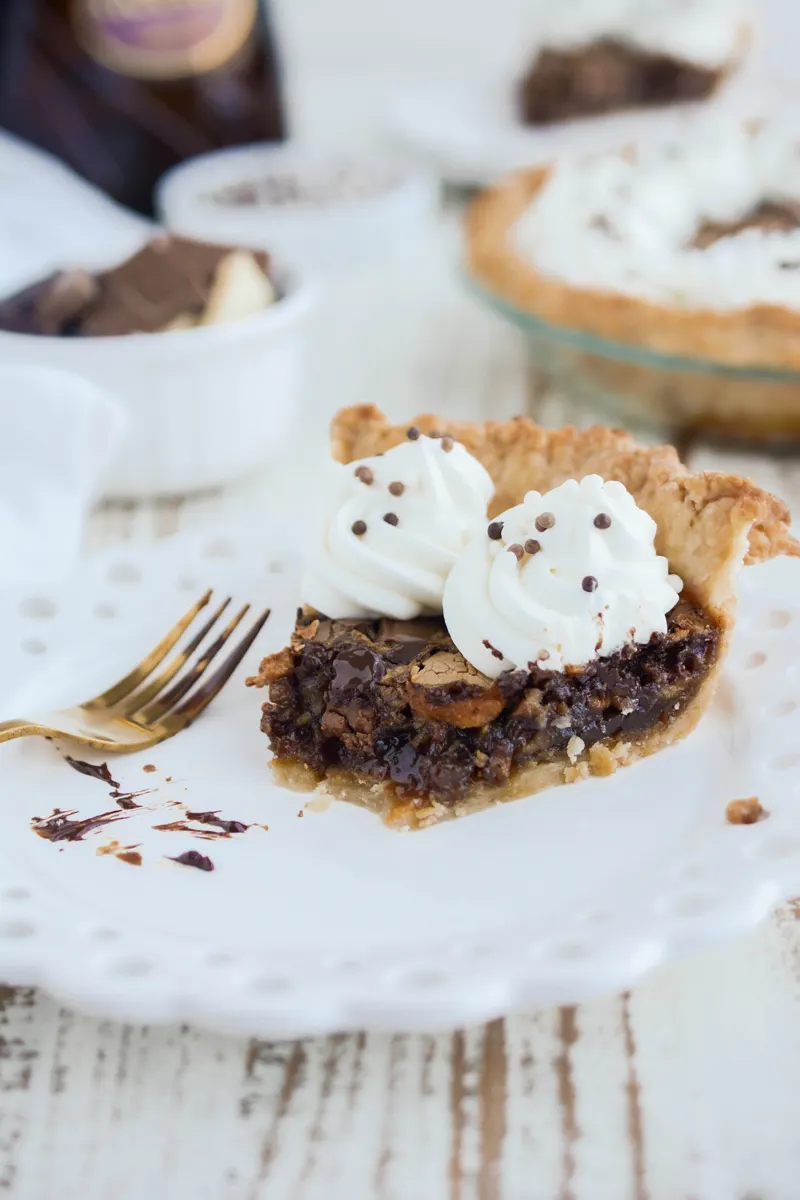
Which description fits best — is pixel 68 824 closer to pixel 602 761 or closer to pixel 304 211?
pixel 602 761

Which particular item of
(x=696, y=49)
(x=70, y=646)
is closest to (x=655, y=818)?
(x=70, y=646)

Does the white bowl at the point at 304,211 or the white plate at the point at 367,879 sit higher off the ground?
the white bowl at the point at 304,211

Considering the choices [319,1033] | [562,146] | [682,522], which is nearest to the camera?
[319,1033]

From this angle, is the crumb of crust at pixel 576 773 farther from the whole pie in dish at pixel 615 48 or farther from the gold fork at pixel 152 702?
the whole pie in dish at pixel 615 48

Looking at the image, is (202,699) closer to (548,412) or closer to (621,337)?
(621,337)

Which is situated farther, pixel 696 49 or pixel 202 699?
pixel 696 49

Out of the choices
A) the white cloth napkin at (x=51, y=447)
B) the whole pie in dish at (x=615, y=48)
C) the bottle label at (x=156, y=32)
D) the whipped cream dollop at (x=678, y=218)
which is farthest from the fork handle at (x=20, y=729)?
the whole pie in dish at (x=615, y=48)
